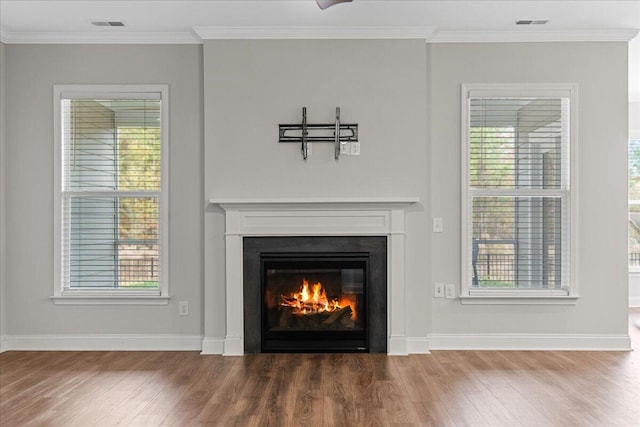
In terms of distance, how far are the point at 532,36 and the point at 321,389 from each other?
338cm

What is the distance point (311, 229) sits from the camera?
4.71 meters

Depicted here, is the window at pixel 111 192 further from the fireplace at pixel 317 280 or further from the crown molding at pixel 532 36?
the crown molding at pixel 532 36

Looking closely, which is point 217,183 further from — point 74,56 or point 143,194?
point 74,56

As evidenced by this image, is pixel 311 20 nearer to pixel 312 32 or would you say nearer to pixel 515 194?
pixel 312 32

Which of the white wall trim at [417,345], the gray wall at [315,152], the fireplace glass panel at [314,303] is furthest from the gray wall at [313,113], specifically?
the white wall trim at [417,345]

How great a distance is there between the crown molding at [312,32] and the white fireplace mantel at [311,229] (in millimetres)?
1368

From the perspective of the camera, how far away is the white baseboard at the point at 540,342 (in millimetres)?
4809

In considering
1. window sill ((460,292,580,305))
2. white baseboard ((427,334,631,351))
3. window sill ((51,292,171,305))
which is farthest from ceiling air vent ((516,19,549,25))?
window sill ((51,292,171,305))

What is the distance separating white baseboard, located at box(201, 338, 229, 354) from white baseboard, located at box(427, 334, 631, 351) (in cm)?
177

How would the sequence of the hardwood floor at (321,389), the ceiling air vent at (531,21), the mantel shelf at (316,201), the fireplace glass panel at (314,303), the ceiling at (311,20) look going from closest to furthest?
the hardwood floor at (321,389) < the ceiling at (311,20) < the ceiling air vent at (531,21) < the mantel shelf at (316,201) < the fireplace glass panel at (314,303)

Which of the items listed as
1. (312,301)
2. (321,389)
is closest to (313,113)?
(312,301)

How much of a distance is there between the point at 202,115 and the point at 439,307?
8.64ft

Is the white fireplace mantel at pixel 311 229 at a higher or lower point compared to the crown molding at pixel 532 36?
lower

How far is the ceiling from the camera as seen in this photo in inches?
163
